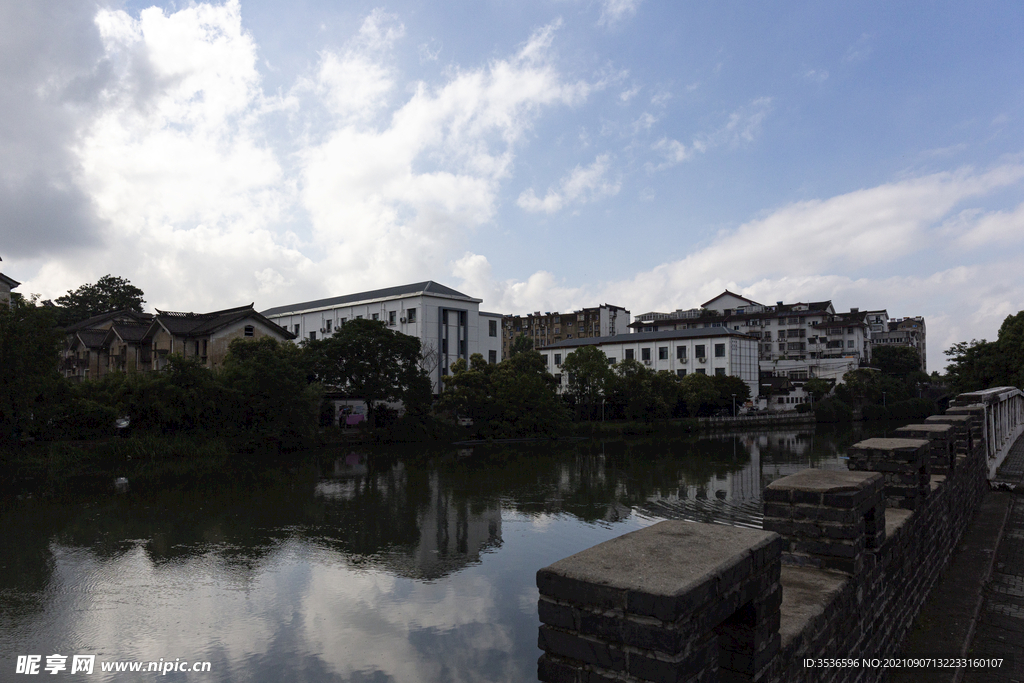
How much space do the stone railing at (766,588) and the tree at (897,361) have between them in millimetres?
88921

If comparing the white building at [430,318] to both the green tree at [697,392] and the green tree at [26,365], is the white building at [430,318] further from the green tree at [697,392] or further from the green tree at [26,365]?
the green tree at [26,365]

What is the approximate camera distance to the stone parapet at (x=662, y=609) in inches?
86.5

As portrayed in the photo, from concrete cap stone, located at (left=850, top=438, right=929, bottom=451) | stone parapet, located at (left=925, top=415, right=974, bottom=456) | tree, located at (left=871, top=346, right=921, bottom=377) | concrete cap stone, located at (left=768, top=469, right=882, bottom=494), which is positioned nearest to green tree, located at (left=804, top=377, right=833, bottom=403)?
tree, located at (left=871, top=346, right=921, bottom=377)

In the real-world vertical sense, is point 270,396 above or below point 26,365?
below

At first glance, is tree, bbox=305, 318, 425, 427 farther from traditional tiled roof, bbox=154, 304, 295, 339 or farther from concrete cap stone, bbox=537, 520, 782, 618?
concrete cap stone, bbox=537, 520, 782, 618

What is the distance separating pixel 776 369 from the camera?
77.0m

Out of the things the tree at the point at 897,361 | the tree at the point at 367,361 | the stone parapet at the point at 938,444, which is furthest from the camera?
the tree at the point at 897,361

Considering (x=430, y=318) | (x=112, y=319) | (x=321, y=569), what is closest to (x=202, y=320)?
(x=112, y=319)

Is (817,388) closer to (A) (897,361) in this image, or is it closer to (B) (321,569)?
(A) (897,361)

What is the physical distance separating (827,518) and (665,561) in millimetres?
2082

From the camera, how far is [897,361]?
3221 inches

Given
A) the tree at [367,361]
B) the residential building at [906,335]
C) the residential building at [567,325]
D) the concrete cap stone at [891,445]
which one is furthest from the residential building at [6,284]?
the residential building at [906,335]

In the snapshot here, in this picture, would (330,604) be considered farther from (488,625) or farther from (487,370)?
(487,370)

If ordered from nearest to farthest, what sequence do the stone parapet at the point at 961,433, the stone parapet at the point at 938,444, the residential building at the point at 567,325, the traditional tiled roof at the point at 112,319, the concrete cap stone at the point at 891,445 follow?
the concrete cap stone at the point at 891,445
the stone parapet at the point at 938,444
the stone parapet at the point at 961,433
the traditional tiled roof at the point at 112,319
the residential building at the point at 567,325
